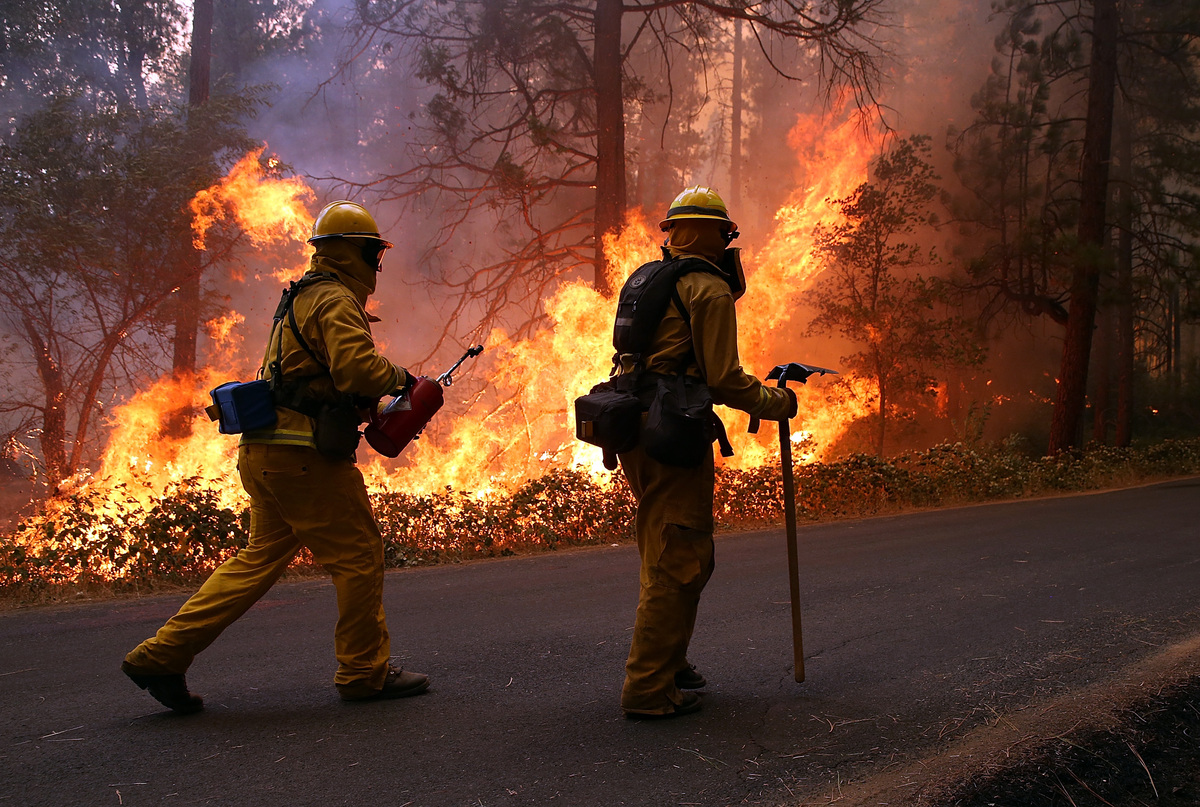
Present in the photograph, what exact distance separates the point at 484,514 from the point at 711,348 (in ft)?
17.2

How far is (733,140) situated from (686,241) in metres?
29.1

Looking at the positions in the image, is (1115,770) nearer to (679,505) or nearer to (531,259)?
(679,505)

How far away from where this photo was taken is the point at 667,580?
11.8 ft

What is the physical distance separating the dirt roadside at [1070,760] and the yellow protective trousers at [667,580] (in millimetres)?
883

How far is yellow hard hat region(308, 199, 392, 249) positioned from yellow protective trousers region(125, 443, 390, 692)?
986 millimetres

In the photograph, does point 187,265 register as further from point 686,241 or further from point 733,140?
point 733,140

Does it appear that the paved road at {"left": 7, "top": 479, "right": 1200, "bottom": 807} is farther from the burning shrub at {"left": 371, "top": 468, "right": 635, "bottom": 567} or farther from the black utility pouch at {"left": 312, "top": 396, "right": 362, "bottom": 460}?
the black utility pouch at {"left": 312, "top": 396, "right": 362, "bottom": 460}

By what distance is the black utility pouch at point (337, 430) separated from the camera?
3.64m

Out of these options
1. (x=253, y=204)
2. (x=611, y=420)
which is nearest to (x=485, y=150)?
(x=253, y=204)

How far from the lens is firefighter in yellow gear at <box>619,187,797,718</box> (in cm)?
359

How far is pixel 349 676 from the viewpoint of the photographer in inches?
150

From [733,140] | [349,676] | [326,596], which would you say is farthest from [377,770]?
[733,140]

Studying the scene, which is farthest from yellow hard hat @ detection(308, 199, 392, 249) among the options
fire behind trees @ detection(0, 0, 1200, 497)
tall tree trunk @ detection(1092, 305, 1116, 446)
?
tall tree trunk @ detection(1092, 305, 1116, 446)

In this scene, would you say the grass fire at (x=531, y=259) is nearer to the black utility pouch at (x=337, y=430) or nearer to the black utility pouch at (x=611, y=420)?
the black utility pouch at (x=337, y=430)
